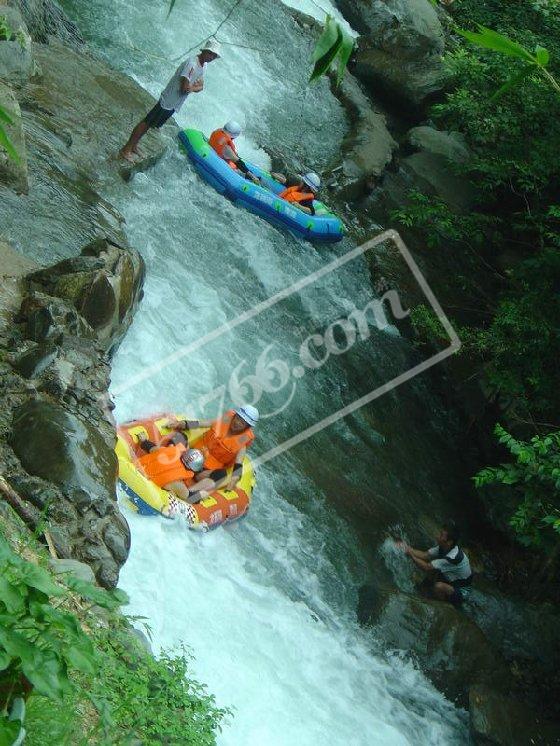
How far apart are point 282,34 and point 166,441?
33.6 feet

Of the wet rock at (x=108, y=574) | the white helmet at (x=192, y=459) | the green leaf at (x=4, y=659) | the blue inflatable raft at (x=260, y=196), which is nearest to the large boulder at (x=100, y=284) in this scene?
the white helmet at (x=192, y=459)

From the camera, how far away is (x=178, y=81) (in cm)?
869

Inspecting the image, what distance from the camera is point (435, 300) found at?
38.0 feet

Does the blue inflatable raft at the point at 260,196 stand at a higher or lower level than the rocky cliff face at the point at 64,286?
lower

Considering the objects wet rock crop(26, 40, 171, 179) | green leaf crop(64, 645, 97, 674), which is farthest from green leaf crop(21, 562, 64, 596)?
wet rock crop(26, 40, 171, 179)

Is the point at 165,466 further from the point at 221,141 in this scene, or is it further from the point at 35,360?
the point at 221,141

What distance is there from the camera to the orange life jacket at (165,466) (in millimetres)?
6566

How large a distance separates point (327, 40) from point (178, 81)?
26.4ft

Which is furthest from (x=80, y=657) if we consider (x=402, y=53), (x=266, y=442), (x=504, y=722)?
(x=402, y=53)

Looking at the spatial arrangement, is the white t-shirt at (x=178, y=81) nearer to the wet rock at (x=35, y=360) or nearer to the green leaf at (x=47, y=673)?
the wet rock at (x=35, y=360)

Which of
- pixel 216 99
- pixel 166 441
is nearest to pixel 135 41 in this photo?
pixel 216 99

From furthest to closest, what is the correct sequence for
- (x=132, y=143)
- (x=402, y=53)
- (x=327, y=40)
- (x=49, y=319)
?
(x=402, y=53), (x=132, y=143), (x=49, y=319), (x=327, y=40)

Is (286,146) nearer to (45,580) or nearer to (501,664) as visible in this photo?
(501,664)

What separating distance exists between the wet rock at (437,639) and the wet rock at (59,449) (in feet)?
9.81
